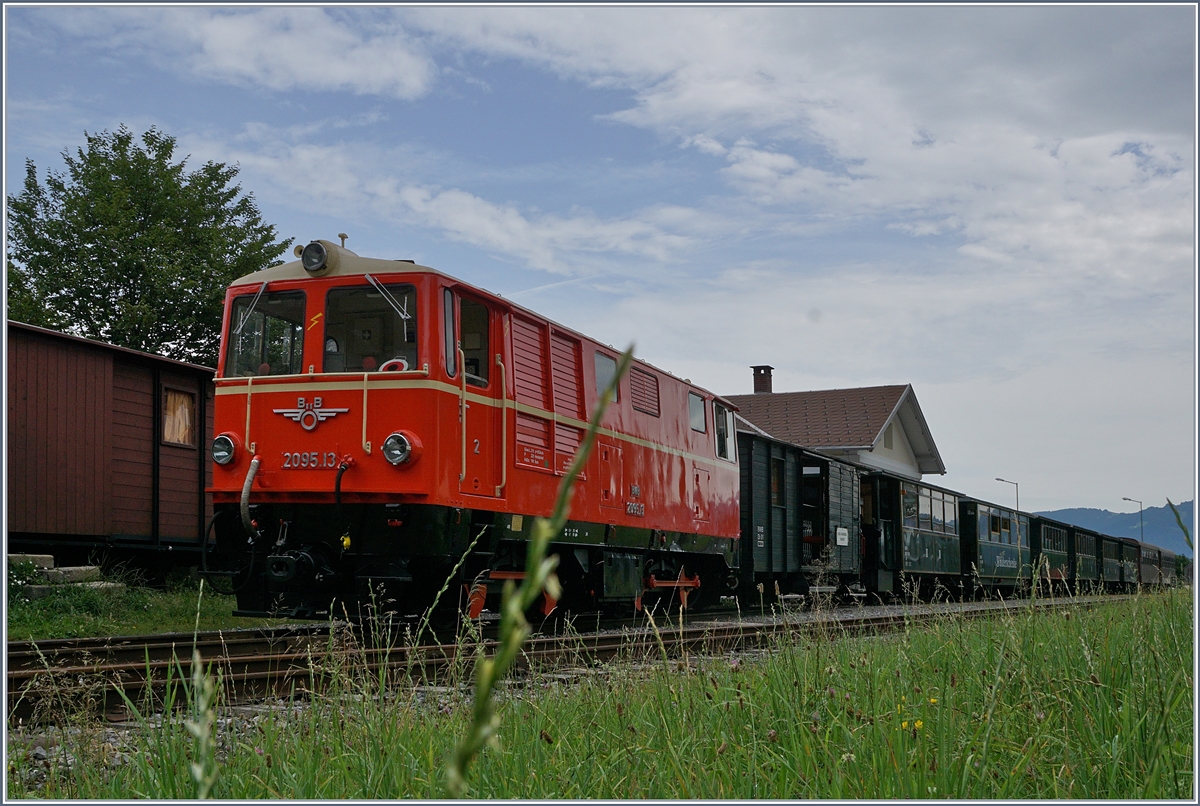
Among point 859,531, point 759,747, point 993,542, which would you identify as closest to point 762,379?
point 993,542

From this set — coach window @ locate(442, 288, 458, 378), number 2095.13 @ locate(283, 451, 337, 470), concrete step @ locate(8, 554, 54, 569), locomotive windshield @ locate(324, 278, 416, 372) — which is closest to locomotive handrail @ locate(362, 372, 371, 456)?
locomotive windshield @ locate(324, 278, 416, 372)

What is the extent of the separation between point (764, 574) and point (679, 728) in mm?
15391

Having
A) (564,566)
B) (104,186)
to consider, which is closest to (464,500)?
(564,566)

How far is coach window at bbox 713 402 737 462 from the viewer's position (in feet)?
51.5

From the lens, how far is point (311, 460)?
9305 mm

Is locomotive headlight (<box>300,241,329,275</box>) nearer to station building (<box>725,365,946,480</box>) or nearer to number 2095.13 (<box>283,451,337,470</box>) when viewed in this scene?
number 2095.13 (<box>283,451,337,470</box>)

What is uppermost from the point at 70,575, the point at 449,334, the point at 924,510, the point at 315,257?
the point at 315,257

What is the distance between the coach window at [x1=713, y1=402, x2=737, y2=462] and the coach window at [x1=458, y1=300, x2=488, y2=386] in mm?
6105

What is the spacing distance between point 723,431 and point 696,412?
53.1 inches

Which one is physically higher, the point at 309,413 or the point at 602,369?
the point at 602,369

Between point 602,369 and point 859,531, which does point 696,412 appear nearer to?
Result: point 602,369

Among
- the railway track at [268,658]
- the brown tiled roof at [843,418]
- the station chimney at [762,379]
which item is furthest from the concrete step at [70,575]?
the station chimney at [762,379]

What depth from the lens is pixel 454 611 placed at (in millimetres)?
10953

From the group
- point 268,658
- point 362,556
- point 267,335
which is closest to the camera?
point 268,658
